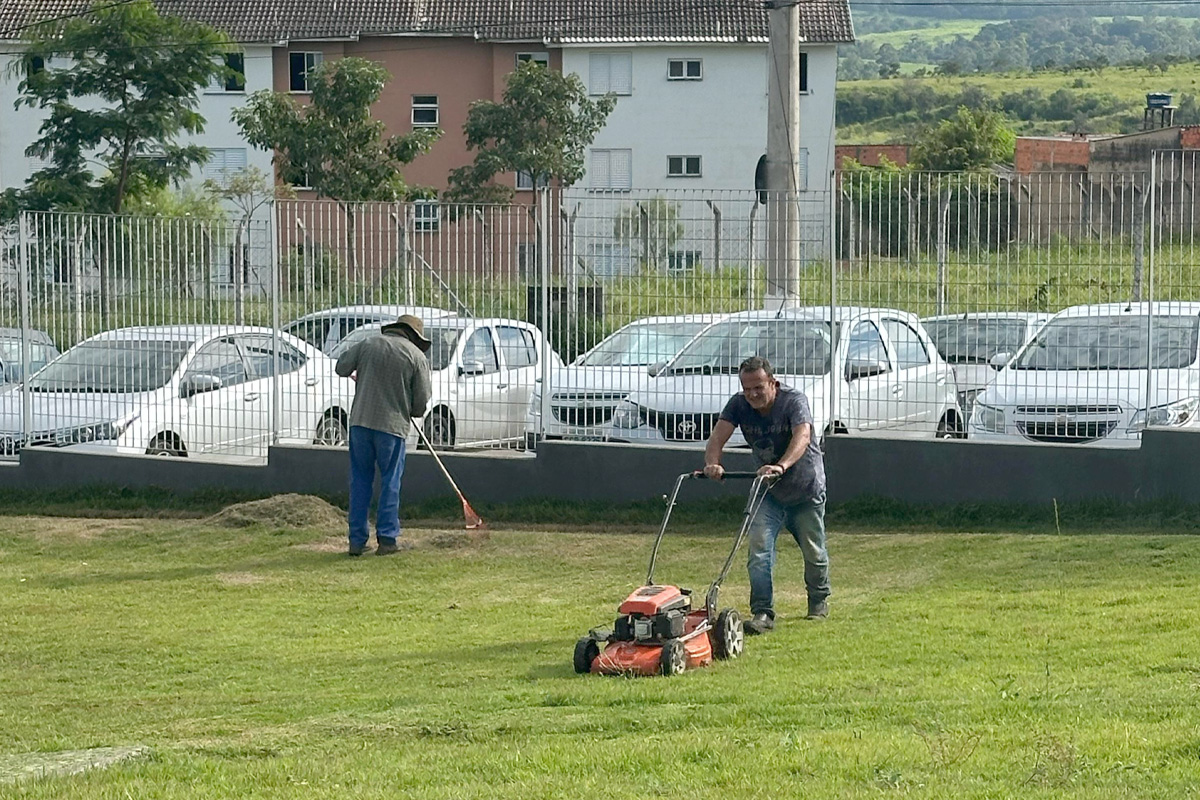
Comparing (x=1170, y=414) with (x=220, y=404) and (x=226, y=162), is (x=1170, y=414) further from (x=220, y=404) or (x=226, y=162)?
(x=226, y=162)

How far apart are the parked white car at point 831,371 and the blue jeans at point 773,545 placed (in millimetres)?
4340

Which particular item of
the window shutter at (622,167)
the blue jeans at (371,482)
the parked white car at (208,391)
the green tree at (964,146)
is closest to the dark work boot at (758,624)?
the blue jeans at (371,482)

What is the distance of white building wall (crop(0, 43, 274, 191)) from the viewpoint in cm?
5322

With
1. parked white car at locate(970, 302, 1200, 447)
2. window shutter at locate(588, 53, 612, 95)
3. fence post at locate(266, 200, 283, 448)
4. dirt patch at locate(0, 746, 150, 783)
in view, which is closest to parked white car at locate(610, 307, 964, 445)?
parked white car at locate(970, 302, 1200, 447)

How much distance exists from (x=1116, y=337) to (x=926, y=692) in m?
7.16

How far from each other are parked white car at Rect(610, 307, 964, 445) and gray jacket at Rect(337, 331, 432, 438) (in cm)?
247

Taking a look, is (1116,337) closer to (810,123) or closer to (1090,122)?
(810,123)

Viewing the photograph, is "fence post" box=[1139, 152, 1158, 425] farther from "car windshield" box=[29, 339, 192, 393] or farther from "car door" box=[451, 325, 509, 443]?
"car windshield" box=[29, 339, 192, 393]

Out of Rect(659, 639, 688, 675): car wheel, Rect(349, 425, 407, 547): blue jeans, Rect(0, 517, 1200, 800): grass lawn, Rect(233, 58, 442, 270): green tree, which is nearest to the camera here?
Rect(0, 517, 1200, 800): grass lawn

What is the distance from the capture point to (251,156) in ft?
176

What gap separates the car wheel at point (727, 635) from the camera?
9312 millimetres

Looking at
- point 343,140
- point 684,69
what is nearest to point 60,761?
point 343,140

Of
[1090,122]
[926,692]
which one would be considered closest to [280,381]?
[926,692]

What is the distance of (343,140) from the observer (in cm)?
3541
